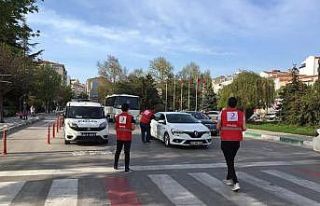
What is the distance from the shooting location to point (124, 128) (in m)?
12.6

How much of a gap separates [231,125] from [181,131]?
9.11m

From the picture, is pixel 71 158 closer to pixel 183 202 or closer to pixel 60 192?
pixel 60 192

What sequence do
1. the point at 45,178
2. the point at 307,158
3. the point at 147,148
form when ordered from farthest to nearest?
the point at 147,148 → the point at 307,158 → the point at 45,178

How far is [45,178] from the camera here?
37.3 feet

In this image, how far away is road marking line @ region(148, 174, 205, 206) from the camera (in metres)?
8.64

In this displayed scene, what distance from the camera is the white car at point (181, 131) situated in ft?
62.3

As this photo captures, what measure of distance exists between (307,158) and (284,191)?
23.7 feet

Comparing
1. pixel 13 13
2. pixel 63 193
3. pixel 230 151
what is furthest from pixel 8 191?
pixel 13 13

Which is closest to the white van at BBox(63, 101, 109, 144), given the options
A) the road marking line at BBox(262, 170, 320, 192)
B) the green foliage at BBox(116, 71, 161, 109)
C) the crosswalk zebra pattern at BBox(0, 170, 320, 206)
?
the crosswalk zebra pattern at BBox(0, 170, 320, 206)

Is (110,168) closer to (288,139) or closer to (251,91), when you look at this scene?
(288,139)

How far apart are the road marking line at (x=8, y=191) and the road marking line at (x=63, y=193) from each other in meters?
0.66

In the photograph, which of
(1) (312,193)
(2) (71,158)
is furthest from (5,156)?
(1) (312,193)

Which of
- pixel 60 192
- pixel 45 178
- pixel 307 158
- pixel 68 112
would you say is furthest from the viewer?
pixel 68 112

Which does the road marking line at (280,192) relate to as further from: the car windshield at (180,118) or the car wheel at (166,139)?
the car windshield at (180,118)
